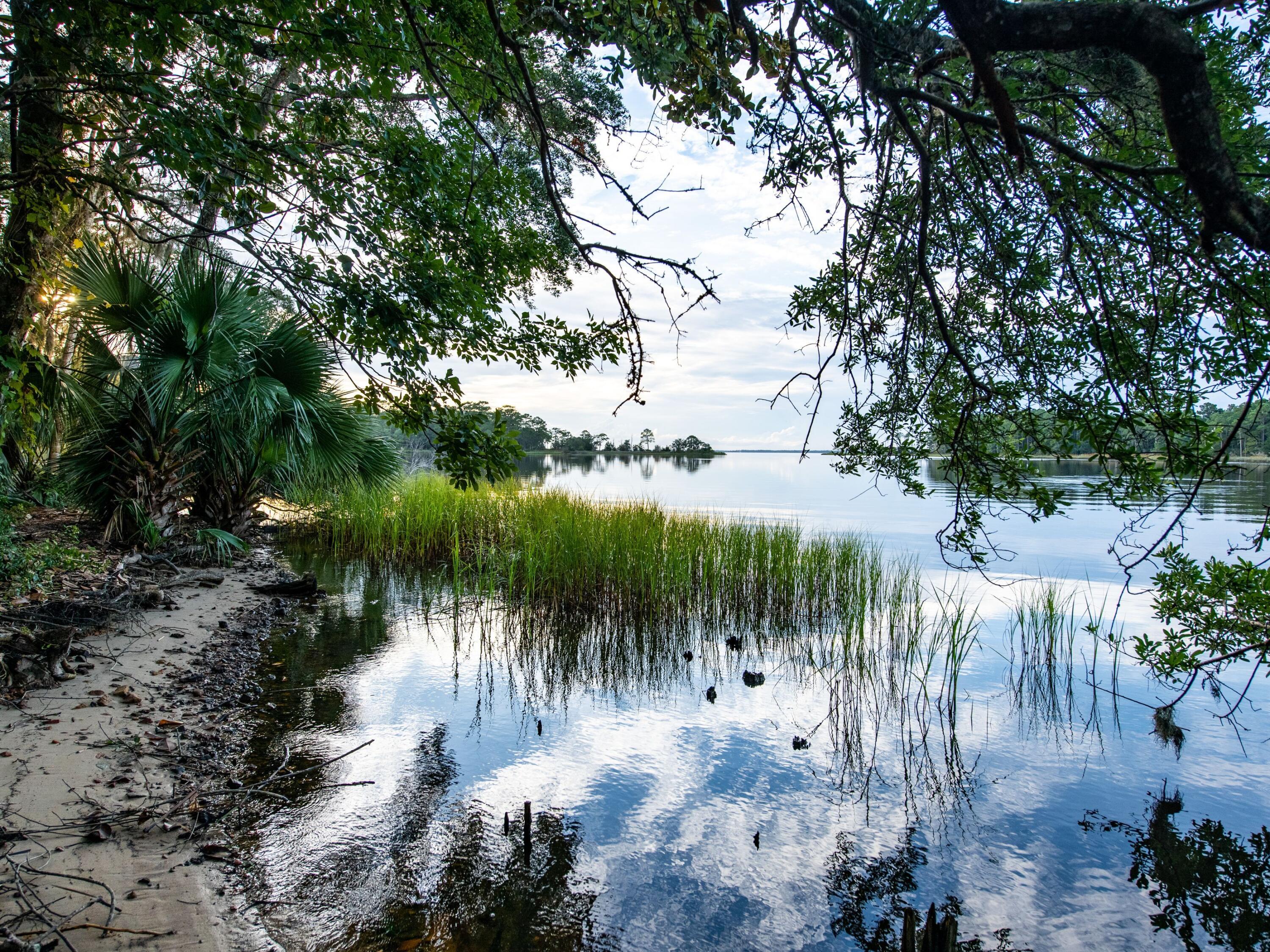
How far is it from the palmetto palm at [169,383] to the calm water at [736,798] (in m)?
2.88

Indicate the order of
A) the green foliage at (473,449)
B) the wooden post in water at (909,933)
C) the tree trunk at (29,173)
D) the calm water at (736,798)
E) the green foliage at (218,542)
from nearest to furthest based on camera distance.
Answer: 1. the wooden post in water at (909,933)
2. the tree trunk at (29,173)
3. the calm water at (736,798)
4. the green foliage at (473,449)
5. the green foliage at (218,542)

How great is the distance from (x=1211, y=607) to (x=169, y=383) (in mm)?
9299

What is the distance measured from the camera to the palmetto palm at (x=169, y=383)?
7758 millimetres

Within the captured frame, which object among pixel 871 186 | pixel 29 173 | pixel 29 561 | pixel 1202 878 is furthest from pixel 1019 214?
pixel 29 561

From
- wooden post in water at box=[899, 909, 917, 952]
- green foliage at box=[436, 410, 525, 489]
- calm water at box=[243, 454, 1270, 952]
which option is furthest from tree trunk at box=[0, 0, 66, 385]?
wooden post in water at box=[899, 909, 917, 952]

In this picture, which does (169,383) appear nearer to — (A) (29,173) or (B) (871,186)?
(A) (29,173)

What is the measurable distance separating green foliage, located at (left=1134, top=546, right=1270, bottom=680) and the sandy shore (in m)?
4.35

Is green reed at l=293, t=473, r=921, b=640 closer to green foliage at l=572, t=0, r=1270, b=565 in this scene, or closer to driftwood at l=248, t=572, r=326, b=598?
driftwood at l=248, t=572, r=326, b=598

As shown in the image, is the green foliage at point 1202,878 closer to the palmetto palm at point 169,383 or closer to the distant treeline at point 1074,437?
the distant treeline at point 1074,437

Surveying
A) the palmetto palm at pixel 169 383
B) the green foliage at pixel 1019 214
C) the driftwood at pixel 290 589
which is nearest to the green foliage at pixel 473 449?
the green foliage at pixel 1019 214

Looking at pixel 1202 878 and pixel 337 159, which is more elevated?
pixel 337 159

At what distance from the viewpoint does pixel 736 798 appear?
4.19 meters

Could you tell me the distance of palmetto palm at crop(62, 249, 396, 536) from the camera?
7758 mm

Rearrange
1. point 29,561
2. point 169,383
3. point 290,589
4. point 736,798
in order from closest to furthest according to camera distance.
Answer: point 736,798 < point 29,561 < point 169,383 < point 290,589
